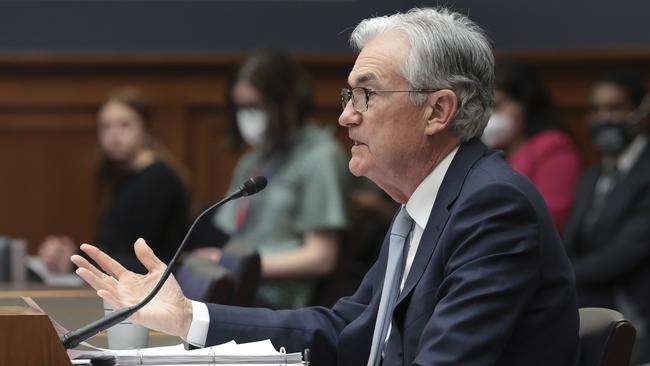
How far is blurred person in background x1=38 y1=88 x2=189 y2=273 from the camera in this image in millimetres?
5211

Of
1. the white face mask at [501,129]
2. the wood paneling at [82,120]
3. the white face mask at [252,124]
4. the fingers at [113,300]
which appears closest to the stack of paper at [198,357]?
the fingers at [113,300]

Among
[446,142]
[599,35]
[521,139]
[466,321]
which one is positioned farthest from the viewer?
[599,35]

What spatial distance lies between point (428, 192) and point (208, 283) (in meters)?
0.78

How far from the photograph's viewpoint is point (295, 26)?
21.5 feet

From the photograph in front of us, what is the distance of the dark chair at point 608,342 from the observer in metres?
2.02

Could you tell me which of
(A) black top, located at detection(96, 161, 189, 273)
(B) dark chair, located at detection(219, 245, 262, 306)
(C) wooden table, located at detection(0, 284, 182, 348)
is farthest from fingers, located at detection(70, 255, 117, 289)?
(A) black top, located at detection(96, 161, 189, 273)

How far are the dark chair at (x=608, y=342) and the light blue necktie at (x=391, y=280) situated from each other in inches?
14.4

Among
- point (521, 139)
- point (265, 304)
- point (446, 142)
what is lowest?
point (265, 304)

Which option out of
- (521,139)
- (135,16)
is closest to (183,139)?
(135,16)

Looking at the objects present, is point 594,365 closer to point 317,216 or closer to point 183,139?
point 317,216

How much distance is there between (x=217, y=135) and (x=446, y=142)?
173 inches

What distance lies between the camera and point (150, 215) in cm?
521

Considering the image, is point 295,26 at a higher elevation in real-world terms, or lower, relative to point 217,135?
higher

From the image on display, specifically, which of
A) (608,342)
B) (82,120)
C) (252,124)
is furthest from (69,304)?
(82,120)
